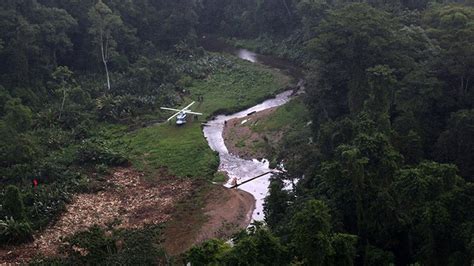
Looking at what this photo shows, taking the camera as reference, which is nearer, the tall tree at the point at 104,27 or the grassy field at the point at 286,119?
the grassy field at the point at 286,119

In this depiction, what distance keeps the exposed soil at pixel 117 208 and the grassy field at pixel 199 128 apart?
1970 millimetres

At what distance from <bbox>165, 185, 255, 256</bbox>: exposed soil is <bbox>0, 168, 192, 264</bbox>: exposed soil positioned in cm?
152

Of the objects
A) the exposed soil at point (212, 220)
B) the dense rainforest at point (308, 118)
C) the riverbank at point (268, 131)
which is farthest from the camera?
the riverbank at point (268, 131)

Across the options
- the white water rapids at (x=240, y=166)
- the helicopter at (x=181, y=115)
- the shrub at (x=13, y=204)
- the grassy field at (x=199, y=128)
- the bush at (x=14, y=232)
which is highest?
the shrub at (x=13, y=204)

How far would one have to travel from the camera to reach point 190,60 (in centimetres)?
6681

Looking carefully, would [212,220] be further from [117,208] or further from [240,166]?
[240,166]

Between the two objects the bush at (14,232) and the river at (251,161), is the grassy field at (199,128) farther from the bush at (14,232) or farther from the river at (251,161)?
the bush at (14,232)

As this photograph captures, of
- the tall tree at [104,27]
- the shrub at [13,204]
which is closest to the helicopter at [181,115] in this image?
the tall tree at [104,27]

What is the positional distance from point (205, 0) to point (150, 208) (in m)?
46.7

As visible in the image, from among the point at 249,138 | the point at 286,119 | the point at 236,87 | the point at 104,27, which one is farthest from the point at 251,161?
the point at 104,27

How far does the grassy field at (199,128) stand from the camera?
44.8 meters

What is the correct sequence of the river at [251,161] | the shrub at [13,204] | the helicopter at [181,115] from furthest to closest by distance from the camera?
1. the helicopter at [181,115]
2. the river at [251,161]
3. the shrub at [13,204]

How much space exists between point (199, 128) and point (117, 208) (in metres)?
14.2

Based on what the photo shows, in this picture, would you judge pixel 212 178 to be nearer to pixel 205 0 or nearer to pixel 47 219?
pixel 47 219
